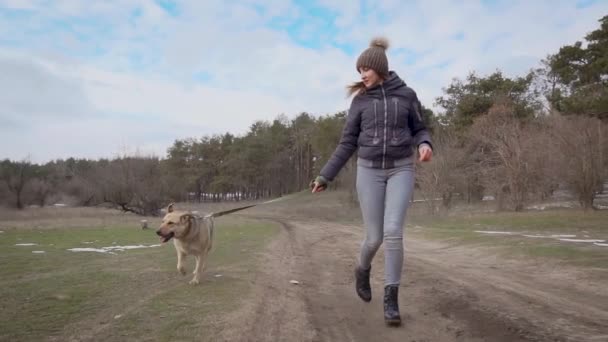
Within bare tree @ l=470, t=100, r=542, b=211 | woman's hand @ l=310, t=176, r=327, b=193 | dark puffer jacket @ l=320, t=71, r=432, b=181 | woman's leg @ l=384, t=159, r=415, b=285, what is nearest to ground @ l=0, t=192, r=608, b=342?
woman's leg @ l=384, t=159, r=415, b=285

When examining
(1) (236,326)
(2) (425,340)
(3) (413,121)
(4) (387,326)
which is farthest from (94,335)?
(3) (413,121)

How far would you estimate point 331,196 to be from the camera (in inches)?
1989

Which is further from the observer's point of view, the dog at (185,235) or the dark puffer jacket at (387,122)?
the dog at (185,235)

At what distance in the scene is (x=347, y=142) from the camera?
411 centimetres

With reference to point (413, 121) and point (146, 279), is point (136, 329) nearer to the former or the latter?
point (146, 279)

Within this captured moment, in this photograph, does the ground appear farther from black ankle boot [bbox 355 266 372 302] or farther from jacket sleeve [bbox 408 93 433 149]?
jacket sleeve [bbox 408 93 433 149]

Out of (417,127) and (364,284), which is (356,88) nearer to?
(417,127)

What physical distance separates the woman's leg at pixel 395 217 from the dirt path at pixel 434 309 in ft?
1.48

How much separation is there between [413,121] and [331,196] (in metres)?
46.8

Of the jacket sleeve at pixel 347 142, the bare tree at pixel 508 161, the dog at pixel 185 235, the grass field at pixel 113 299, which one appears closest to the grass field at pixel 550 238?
the bare tree at pixel 508 161

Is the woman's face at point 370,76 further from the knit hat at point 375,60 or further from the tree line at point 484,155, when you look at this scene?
the tree line at point 484,155

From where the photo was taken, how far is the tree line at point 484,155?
21.6 m

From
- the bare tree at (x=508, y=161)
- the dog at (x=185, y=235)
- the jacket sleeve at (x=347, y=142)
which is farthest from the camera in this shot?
the bare tree at (x=508, y=161)

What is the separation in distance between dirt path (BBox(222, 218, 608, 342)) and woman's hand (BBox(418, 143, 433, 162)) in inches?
54.2
